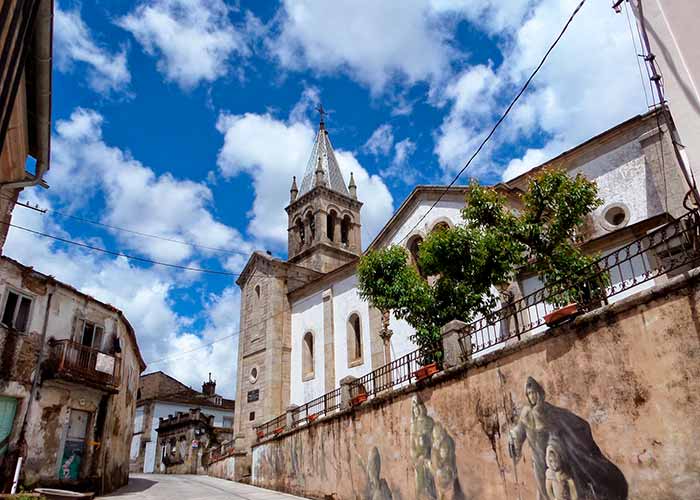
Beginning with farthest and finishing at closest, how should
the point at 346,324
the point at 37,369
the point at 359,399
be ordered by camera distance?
1. the point at 346,324
2. the point at 359,399
3. the point at 37,369

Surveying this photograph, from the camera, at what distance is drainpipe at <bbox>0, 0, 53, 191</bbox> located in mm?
8258

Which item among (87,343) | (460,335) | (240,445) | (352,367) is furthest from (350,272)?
(460,335)

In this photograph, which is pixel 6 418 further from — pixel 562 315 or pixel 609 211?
pixel 609 211

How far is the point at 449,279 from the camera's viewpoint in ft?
50.5

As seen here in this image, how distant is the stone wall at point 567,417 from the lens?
7566 millimetres

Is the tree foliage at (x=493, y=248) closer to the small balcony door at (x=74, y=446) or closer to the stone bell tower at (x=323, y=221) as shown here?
the small balcony door at (x=74, y=446)

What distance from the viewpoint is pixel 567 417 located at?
9.05m

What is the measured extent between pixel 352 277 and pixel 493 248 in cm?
1327

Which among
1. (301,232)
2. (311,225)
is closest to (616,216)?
(311,225)

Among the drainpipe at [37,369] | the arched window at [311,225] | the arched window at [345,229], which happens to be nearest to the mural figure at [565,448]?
the drainpipe at [37,369]

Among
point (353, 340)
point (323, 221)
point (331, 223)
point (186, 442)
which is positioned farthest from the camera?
point (331, 223)

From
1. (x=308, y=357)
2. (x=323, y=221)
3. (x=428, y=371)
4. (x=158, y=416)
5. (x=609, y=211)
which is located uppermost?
(x=323, y=221)

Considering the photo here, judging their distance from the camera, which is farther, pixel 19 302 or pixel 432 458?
pixel 19 302

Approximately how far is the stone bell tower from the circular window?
2346 centimetres
